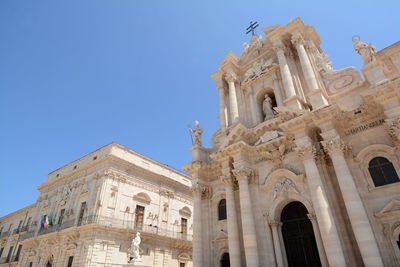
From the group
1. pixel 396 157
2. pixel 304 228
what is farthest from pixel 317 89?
pixel 304 228

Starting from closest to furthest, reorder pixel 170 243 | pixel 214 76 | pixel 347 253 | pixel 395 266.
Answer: pixel 395 266, pixel 347 253, pixel 214 76, pixel 170 243

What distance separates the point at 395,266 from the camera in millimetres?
8828

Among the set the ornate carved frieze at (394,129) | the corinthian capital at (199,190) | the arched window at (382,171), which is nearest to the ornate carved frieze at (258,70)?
the corinthian capital at (199,190)

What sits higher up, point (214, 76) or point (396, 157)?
point (214, 76)

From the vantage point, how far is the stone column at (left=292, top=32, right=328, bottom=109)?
12.2 metres

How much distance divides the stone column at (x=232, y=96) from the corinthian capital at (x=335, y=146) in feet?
21.2

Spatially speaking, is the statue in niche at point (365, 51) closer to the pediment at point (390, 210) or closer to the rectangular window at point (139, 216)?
the pediment at point (390, 210)

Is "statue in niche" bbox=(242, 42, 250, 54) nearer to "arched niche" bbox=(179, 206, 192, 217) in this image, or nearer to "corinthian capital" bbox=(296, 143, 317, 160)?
"corinthian capital" bbox=(296, 143, 317, 160)

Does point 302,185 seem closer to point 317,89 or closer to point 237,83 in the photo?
point 317,89

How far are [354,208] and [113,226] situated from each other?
1828cm

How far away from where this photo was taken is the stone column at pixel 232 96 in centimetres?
1662

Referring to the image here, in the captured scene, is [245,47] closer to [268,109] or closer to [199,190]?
[268,109]

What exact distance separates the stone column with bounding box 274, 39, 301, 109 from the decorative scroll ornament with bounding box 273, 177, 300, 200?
3672 mm

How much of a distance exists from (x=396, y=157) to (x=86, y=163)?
83.4 feet
